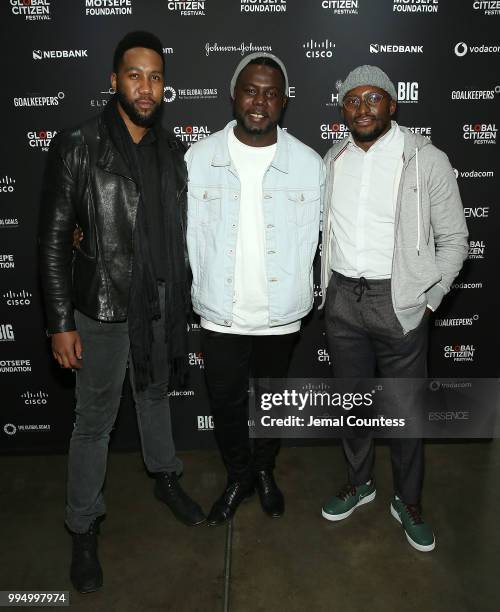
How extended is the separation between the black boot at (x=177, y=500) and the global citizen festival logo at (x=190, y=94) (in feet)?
6.11

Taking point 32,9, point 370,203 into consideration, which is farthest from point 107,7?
point 370,203

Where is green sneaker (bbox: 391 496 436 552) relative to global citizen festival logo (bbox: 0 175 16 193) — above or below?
below

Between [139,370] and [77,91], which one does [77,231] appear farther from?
[77,91]

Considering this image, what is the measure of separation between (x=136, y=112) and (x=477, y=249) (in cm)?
199

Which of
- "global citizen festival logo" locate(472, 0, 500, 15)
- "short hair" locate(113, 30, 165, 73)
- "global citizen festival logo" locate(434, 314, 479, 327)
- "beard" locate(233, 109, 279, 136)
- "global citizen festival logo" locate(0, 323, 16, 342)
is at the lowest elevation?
"global citizen festival logo" locate(434, 314, 479, 327)

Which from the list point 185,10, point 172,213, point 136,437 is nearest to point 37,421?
point 136,437

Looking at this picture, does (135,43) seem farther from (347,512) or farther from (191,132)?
(347,512)

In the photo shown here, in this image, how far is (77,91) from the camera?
2.61m

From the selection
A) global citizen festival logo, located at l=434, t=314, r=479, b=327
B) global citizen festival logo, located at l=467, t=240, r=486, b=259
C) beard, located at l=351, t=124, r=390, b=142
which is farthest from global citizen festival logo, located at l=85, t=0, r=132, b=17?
global citizen festival logo, located at l=434, t=314, r=479, b=327

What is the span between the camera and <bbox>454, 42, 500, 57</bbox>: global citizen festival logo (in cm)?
263

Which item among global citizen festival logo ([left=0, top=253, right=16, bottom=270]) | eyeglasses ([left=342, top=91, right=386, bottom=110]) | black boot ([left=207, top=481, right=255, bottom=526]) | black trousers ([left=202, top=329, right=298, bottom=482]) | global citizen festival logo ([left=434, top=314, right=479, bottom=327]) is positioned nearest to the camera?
eyeglasses ([left=342, top=91, right=386, bottom=110])

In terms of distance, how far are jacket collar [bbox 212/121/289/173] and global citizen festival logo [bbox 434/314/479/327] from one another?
146cm

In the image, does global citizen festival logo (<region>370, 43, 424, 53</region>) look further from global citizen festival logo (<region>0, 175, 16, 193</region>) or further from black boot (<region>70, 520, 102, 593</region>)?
black boot (<region>70, 520, 102, 593</region>)

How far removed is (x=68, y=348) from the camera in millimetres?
2002
